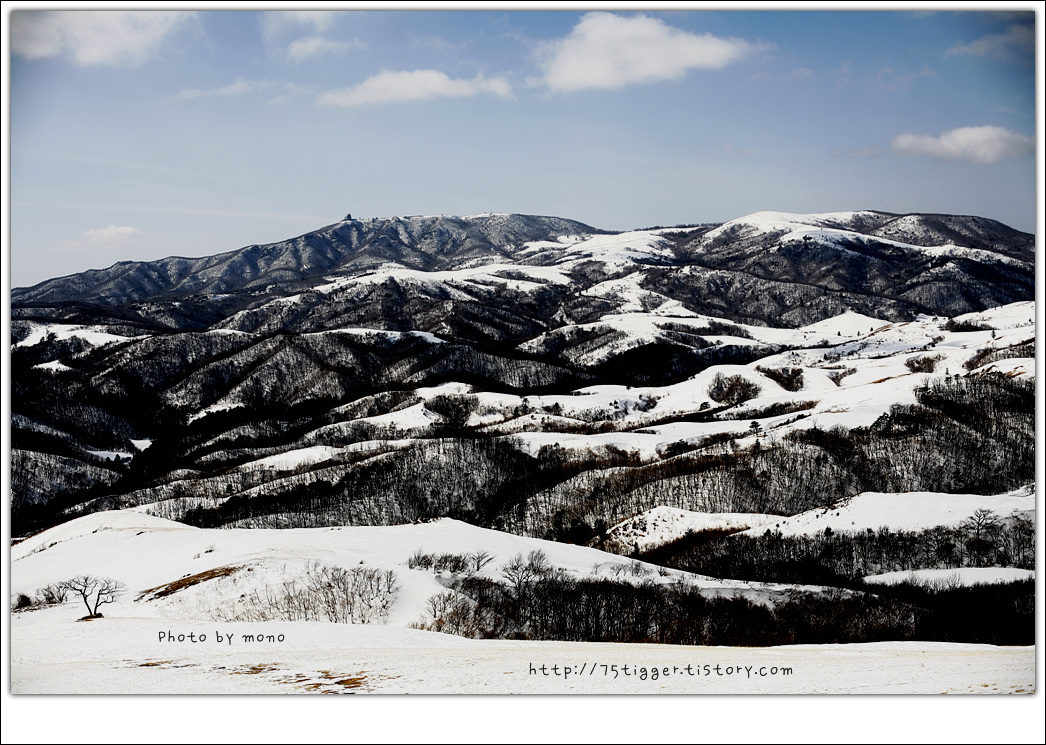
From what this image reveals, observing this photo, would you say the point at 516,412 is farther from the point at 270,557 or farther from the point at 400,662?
the point at 400,662

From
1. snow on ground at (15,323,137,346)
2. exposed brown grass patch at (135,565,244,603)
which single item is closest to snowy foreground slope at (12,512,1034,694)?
exposed brown grass patch at (135,565,244,603)

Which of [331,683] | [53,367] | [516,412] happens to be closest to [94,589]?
[331,683]

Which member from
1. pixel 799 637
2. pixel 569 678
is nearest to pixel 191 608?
pixel 569 678

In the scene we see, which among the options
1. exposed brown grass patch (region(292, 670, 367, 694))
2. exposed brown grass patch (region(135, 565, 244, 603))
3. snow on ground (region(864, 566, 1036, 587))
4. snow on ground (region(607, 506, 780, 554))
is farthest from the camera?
snow on ground (region(607, 506, 780, 554))

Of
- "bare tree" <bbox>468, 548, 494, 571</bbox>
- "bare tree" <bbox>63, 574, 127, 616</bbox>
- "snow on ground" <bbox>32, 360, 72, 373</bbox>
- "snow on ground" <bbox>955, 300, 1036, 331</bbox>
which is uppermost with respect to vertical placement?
"snow on ground" <bbox>955, 300, 1036, 331</bbox>

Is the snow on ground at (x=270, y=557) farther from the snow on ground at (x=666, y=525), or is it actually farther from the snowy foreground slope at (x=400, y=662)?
the snow on ground at (x=666, y=525)

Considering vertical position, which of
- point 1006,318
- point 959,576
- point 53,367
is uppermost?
point 1006,318

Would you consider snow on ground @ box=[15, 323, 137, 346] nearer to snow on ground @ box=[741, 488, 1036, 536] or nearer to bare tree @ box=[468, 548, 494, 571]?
bare tree @ box=[468, 548, 494, 571]

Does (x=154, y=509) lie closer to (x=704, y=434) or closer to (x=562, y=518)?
(x=562, y=518)
